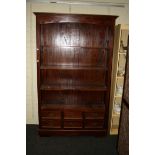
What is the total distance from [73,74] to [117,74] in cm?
78

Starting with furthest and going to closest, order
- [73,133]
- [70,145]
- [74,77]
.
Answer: [74,77]
[73,133]
[70,145]

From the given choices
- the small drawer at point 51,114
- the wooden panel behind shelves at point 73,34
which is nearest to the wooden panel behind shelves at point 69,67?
the wooden panel behind shelves at point 73,34

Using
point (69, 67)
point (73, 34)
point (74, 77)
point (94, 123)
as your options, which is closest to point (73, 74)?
point (74, 77)

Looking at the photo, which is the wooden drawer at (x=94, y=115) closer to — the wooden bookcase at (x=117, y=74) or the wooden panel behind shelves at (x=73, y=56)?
the wooden bookcase at (x=117, y=74)

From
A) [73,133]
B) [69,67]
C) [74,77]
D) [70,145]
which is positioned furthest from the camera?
[74,77]

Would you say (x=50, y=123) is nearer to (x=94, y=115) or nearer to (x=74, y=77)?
(x=94, y=115)

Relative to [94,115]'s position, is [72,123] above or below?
below

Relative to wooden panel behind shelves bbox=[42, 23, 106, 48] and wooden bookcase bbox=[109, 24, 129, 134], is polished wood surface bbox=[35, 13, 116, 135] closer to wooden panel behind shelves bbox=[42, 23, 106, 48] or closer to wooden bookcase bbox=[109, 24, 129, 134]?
wooden panel behind shelves bbox=[42, 23, 106, 48]

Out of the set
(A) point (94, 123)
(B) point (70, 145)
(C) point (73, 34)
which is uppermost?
(C) point (73, 34)

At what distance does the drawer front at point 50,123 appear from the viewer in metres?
3.05

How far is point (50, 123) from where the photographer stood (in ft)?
10.1

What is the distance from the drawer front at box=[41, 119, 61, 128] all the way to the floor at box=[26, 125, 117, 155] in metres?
0.20
